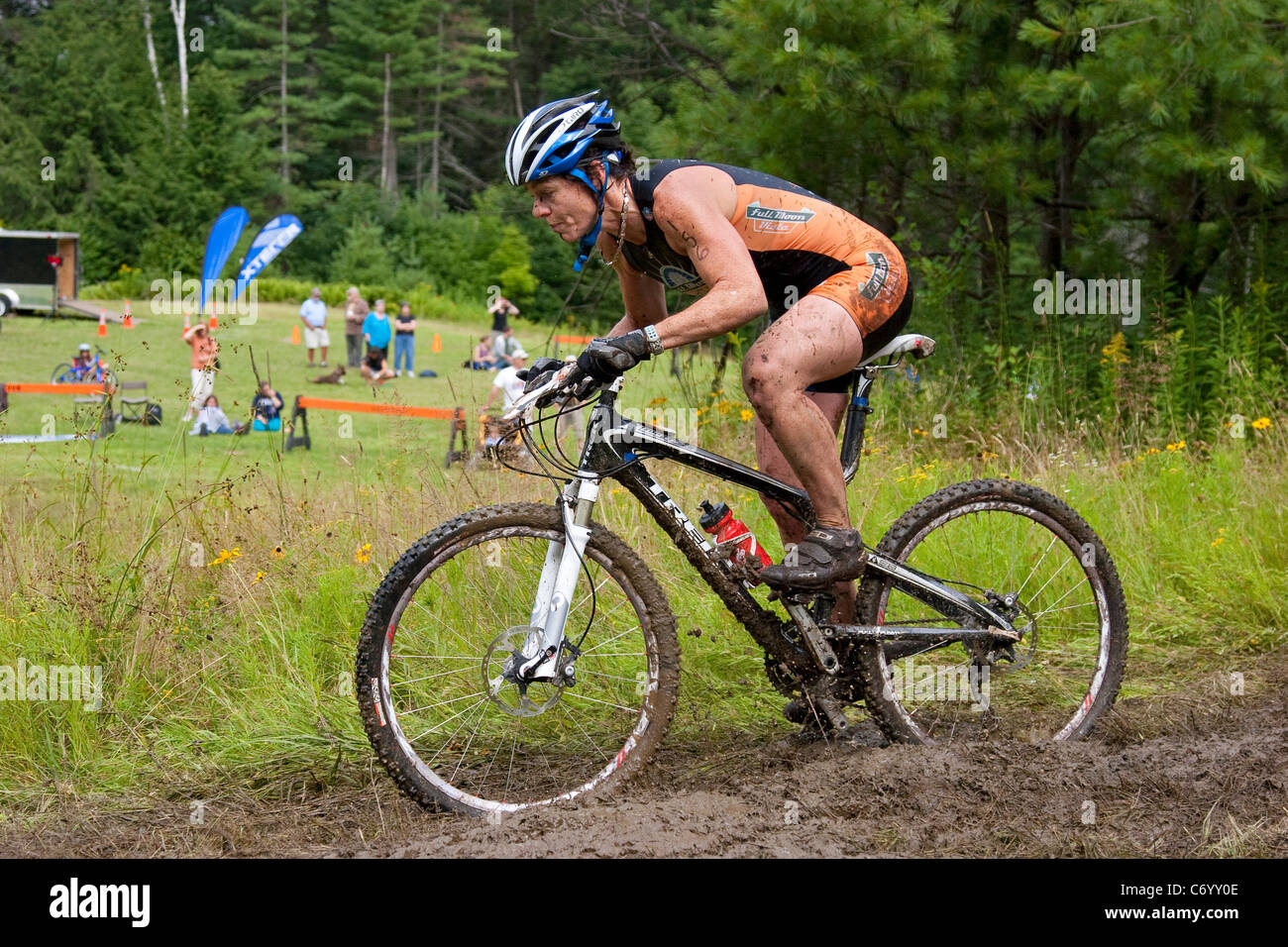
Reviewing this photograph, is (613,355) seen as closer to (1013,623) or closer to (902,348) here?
(902,348)

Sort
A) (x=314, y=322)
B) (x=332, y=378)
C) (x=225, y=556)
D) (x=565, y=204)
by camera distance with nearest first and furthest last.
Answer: (x=565, y=204), (x=225, y=556), (x=332, y=378), (x=314, y=322)

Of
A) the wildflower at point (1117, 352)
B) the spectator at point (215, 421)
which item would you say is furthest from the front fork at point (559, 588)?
the spectator at point (215, 421)

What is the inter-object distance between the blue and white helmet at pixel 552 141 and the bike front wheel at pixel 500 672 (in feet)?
3.13

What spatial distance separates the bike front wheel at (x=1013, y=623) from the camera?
169 inches

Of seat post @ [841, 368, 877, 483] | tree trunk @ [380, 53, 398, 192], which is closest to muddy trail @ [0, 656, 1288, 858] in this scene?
seat post @ [841, 368, 877, 483]

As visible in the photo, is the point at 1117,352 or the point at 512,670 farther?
the point at 1117,352

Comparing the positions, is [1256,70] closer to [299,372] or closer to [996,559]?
[996,559]

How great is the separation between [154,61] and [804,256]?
2070 inches

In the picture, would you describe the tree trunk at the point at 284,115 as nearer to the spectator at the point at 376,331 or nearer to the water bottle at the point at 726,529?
the spectator at the point at 376,331

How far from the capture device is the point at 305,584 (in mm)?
5426

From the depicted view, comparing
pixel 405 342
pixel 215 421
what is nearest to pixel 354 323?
pixel 405 342

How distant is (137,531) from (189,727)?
4.97ft

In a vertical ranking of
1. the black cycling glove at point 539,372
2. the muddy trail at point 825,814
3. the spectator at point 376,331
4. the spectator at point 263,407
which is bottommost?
the muddy trail at point 825,814
